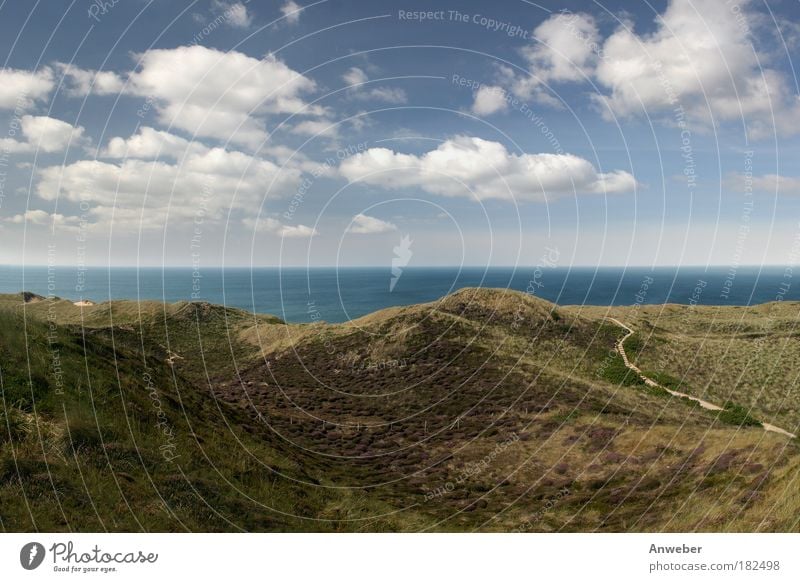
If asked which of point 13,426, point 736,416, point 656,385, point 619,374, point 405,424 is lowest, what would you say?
point 405,424

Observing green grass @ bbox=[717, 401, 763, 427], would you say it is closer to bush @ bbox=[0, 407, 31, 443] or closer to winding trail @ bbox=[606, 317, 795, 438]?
winding trail @ bbox=[606, 317, 795, 438]

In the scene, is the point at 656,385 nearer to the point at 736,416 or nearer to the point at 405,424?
Answer: the point at 736,416

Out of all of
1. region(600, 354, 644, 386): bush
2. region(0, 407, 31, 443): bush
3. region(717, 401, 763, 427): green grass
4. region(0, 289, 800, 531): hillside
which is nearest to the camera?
region(0, 407, 31, 443): bush

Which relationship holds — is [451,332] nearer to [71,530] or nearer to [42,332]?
[42,332]

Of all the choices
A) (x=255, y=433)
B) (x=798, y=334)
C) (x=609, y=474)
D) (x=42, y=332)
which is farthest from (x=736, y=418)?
(x=42, y=332)

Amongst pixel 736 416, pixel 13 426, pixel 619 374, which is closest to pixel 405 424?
pixel 13 426

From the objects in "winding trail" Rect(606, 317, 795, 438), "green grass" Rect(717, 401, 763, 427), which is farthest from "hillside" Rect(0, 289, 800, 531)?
"winding trail" Rect(606, 317, 795, 438)

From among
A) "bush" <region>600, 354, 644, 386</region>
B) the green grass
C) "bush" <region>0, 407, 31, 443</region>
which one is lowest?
the green grass
